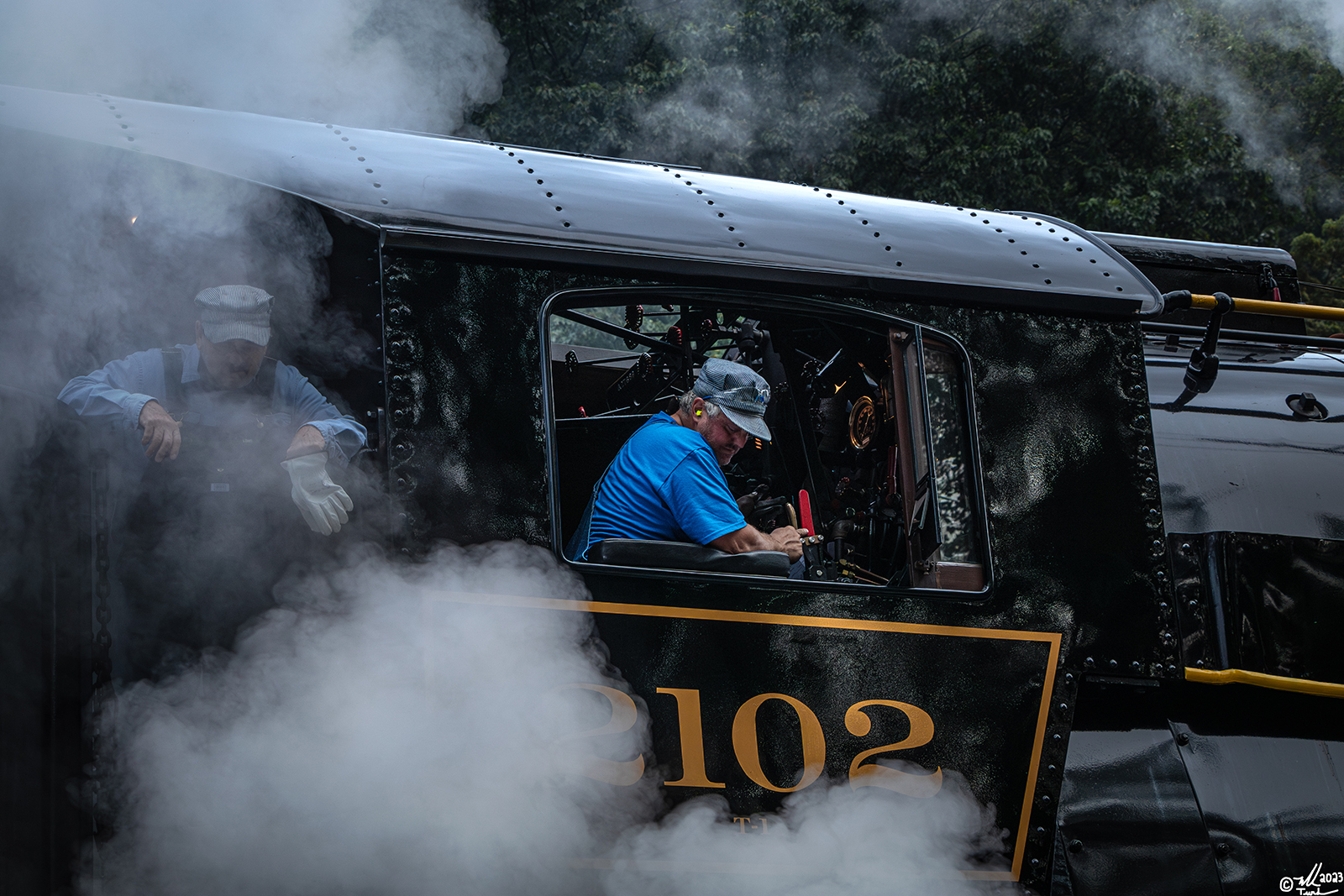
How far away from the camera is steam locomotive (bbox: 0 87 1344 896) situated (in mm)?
2252

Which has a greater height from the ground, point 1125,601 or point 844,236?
point 844,236

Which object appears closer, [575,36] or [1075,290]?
[1075,290]

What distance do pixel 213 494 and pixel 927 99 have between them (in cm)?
1012

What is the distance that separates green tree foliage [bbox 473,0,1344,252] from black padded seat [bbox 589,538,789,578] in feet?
26.1

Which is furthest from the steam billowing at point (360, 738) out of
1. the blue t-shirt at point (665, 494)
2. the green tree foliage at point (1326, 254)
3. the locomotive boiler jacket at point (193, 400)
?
the green tree foliage at point (1326, 254)

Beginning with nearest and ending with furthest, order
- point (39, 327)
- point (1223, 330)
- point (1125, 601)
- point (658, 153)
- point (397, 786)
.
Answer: point (397, 786) → point (39, 327) → point (1125, 601) → point (1223, 330) → point (658, 153)

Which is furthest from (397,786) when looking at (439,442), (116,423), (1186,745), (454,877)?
(1186,745)

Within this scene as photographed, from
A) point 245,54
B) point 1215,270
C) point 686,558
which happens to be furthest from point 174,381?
point 1215,270

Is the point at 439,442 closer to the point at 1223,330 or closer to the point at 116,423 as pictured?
the point at 116,423

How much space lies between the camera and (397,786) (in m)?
2.18

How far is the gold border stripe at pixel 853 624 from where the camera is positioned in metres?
2.17

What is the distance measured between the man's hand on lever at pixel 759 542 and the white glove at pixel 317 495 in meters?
0.86

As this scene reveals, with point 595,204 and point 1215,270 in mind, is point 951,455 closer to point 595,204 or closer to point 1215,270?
point 595,204

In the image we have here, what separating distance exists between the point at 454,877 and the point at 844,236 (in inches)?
70.2
